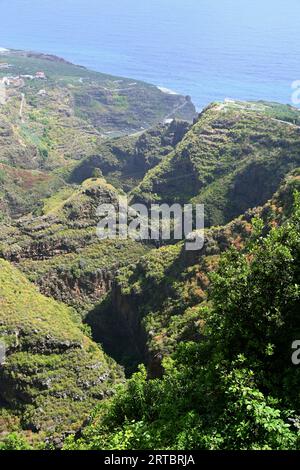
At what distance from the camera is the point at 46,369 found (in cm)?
3928

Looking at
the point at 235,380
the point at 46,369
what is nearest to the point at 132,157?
the point at 46,369

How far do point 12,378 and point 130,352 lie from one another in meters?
12.9

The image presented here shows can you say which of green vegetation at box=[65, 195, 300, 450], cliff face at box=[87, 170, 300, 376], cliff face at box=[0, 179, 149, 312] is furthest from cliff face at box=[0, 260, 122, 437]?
green vegetation at box=[65, 195, 300, 450]

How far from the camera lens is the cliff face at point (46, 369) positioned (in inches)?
1451

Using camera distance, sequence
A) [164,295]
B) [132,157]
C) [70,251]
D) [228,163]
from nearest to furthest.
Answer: [164,295], [70,251], [228,163], [132,157]

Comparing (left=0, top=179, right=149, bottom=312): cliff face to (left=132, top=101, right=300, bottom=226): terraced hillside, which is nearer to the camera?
(left=0, top=179, right=149, bottom=312): cliff face

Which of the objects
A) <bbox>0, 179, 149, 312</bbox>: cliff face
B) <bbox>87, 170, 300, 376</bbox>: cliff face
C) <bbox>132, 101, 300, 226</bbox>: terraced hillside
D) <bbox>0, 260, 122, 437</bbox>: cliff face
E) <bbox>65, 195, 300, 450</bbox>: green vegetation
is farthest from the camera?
<bbox>132, 101, 300, 226</bbox>: terraced hillside

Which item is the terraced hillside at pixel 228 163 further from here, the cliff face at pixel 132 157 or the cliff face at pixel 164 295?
the cliff face at pixel 132 157

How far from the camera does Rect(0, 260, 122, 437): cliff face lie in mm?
36844

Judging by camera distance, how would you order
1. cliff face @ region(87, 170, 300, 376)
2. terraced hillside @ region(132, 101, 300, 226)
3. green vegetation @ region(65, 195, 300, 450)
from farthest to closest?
terraced hillside @ region(132, 101, 300, 226), cliff face @ region(87, 170, 300, 376), green vegetation @ region(65, 195, 300, 450)

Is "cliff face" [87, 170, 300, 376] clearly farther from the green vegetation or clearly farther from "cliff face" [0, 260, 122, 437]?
the green vegetation

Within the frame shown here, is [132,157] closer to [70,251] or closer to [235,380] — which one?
[70,251]

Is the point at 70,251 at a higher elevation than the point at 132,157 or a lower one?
lower
